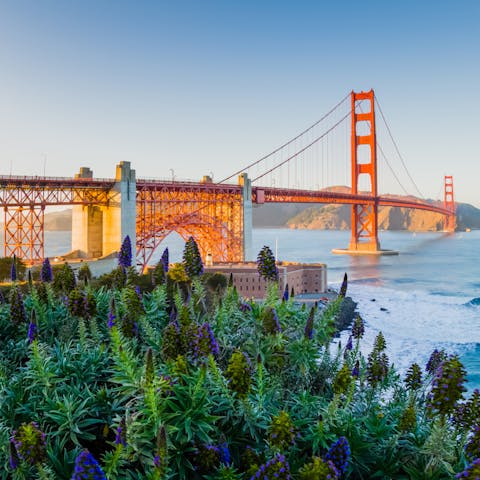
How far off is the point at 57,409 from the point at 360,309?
138ft

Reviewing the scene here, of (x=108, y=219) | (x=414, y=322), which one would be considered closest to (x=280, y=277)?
(x=414, y=322)

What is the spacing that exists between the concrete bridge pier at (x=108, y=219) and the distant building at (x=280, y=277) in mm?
7345

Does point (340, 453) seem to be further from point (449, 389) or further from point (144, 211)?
point (144, 211)

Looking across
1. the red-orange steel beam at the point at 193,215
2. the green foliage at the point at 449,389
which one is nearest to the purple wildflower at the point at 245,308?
the green foliage at the point at 449,389

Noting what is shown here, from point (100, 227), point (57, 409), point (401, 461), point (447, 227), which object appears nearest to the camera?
point (57, 409)

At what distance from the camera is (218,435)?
148 inches

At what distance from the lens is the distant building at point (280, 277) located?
38562 millimetres

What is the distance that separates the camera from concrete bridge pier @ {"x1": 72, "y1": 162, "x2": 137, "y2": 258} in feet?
136

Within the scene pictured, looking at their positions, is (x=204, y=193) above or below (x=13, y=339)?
above

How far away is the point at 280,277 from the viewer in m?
36.4

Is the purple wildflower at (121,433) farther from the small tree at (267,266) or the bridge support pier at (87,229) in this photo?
the bridge support pier at (87,229)

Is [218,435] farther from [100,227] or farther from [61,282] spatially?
[100,227]

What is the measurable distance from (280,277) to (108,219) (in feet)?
49.7

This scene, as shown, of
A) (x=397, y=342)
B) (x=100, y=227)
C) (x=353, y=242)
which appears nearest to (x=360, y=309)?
(x=397, y=342)
